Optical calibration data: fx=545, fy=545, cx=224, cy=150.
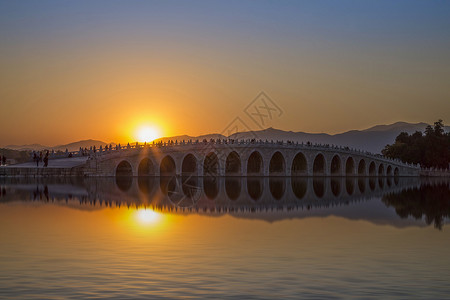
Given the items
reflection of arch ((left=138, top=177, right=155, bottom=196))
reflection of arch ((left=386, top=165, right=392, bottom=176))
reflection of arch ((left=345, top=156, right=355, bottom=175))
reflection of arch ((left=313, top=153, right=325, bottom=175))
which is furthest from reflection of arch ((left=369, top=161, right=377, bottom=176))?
reflection of arch ((left=138, top=177, right=155, bottom=196))

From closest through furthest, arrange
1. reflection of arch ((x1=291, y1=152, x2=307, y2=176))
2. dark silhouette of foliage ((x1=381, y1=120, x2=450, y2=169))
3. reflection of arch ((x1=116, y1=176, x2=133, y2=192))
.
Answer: reflection of arch ((x1=116, y1=176, x2=133, y2=192)) → reflection of arch ((x1=291, y1=152, x2=307, y2=176)) → dark silhouette of foliage ((x1=381, y1=120, x2=450, y2=169))

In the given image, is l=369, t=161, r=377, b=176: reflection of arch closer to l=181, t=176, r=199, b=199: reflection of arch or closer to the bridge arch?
the bridge arch

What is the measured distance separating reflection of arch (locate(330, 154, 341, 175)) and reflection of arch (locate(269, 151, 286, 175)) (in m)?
10.5

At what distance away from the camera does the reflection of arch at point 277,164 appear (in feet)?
229

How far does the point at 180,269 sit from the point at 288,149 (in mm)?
57354

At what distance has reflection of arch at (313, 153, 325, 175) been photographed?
75.2 metres

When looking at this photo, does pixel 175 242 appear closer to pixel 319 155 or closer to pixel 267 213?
pixel 267 213

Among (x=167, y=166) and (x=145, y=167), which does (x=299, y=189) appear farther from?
(x=167, y=166)

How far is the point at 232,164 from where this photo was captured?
222 ft

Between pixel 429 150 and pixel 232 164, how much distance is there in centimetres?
4420

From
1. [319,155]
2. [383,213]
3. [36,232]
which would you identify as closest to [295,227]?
[383,213]

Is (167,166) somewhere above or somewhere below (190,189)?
above

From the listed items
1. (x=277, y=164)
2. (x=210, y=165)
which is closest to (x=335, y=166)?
(x=277, y=164)

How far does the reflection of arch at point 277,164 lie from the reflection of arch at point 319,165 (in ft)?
21.4
